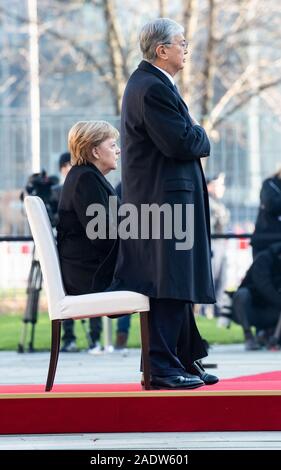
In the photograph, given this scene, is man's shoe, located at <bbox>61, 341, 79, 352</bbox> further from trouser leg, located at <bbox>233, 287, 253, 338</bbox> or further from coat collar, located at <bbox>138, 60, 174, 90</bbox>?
coat collar, located at <bbox>138, 60, 174, 90</bbox>

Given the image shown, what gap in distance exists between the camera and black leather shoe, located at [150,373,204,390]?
6.96 meters

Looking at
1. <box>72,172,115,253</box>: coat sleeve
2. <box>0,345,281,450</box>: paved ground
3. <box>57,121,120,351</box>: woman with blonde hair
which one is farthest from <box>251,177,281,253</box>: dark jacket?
<box>72,172,115,253</box>: coat sleeve

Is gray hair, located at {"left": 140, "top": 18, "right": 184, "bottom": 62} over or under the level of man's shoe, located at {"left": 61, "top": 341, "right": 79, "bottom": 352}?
over

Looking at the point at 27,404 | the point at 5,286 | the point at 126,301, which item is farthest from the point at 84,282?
the point at 5,286

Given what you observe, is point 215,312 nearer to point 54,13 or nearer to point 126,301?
point 126,301

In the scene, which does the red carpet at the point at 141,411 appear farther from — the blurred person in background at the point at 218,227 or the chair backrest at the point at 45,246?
the blurred person in background at the point at 218,227

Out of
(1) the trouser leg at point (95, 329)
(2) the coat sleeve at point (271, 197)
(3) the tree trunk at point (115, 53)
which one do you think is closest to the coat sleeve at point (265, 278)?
(2) the coat sleeve at point (271, 197)

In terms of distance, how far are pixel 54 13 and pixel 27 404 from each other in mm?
18166

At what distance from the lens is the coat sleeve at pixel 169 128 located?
688cm

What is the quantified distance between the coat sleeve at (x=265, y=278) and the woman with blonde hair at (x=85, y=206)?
14.1 ft

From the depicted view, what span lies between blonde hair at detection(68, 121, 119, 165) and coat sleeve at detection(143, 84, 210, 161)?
1.74 ft

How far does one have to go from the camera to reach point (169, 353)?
7.03 metres

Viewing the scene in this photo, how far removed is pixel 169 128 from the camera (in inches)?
271

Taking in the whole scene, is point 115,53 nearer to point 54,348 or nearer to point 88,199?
point 88,199
